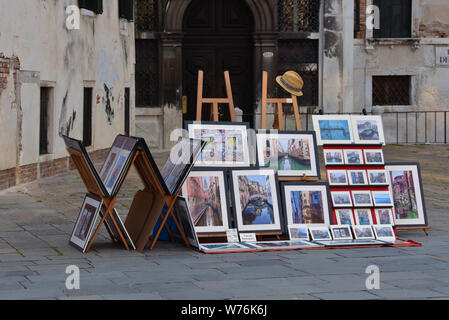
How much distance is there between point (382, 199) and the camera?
9.67m

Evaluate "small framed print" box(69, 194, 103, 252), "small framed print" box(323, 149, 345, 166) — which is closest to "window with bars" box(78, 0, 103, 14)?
"small framed print" box(323, 149, 345, 166)

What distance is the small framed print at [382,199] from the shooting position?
965 centimetres

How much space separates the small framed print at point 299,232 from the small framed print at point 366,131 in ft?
3.48

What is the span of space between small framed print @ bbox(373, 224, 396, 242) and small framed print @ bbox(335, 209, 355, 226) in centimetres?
23

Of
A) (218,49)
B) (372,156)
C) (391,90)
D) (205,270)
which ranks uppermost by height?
(218,49)

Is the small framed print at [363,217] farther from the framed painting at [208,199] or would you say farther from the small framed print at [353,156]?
the framed painting at [208,199]

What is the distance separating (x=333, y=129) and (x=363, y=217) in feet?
2.93

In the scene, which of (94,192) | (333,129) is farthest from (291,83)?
(94,192)

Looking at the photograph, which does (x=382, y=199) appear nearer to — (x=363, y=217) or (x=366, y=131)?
(x=363, y=217)

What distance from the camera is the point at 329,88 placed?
24203 millimetres

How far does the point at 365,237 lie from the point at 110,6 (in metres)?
11.6

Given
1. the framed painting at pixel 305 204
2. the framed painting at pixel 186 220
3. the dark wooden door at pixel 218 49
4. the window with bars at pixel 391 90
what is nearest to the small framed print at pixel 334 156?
the framed painting at pixel 305 204

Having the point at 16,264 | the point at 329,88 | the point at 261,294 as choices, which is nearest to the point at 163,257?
the point at 16,264
